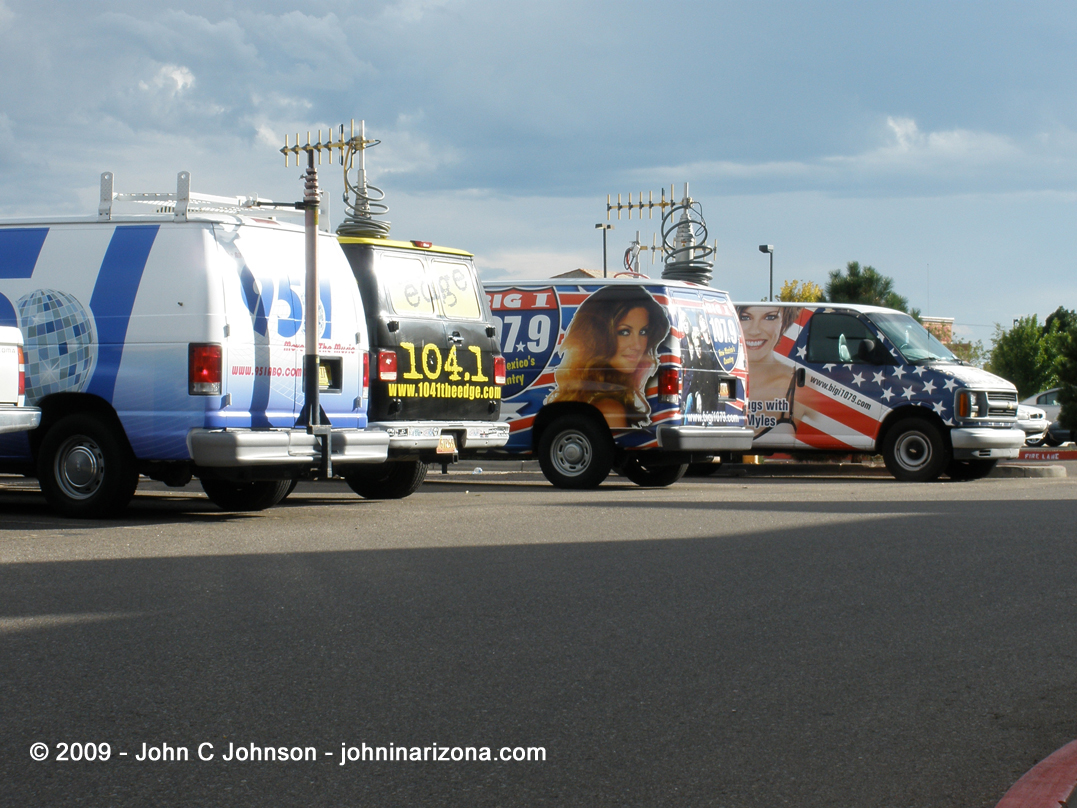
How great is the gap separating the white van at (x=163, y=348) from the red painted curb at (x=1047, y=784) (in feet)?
22.4

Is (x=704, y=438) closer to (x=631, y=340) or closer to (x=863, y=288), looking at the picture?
(x=631, y=340)

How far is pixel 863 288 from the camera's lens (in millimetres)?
59562

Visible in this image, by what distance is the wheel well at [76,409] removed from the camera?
10172mm

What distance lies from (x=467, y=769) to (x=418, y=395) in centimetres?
795

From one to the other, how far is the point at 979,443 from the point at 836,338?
2.25 m

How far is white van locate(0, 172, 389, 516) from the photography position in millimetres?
9758

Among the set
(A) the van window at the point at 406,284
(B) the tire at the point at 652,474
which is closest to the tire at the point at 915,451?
(B) the tire at the point at 652,474

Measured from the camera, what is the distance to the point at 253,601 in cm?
662

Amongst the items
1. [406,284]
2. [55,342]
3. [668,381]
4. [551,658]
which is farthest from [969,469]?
[551,658]

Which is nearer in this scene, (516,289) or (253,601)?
(253,601)

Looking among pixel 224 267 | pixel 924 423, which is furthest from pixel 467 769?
pixel 924 423

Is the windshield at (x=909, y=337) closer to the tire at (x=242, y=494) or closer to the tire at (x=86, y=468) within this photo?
the tire at (x=242, y=494)

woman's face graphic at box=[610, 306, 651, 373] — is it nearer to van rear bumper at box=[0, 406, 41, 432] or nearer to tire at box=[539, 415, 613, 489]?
tire at box=[539, 415, 613, 489]

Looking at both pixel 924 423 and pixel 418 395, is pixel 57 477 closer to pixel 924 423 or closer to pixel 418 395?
pixel 418 395
